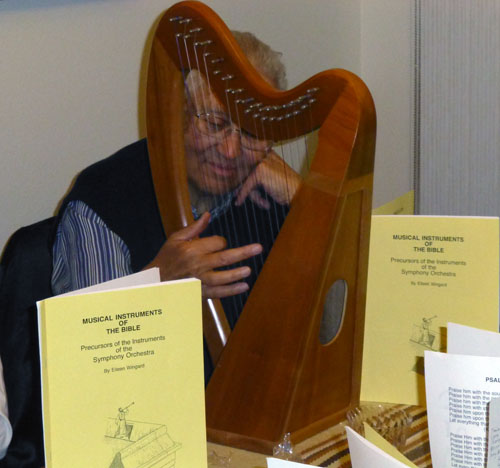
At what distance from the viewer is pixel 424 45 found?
10.4ft

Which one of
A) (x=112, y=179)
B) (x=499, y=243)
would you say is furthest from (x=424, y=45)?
(x=499, y=243)

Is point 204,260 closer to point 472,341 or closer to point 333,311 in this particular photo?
point 333,311

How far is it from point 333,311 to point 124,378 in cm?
43

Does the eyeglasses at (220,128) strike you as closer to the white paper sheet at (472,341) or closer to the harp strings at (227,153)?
the harp strings at (227,153)

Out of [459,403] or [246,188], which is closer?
[459,403]

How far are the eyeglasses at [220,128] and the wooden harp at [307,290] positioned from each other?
0.15 meters

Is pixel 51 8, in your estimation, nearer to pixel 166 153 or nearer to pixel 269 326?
pixel 166 153

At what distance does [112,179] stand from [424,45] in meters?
1.87

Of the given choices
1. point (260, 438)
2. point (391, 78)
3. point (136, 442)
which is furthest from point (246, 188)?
point (391, 78)

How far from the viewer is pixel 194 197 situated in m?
1.56

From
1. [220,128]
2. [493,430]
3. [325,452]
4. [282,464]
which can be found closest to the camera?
[282,464]

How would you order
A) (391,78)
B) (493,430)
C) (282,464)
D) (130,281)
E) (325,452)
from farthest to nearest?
(391,78)
(325,452)
(130,281)
(493,430)
(282,464)

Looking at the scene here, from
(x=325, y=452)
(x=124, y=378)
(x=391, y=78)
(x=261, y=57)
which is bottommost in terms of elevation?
(x=325, y=452)

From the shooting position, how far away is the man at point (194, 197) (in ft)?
4.81
